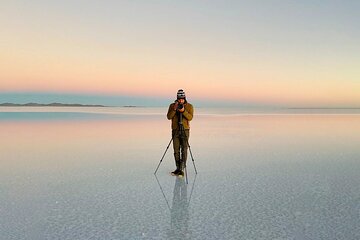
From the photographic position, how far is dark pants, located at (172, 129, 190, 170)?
29.6 feet

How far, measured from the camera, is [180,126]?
9.17 m

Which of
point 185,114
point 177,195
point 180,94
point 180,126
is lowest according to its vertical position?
point 177,195

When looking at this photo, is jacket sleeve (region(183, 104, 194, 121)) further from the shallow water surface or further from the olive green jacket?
the shallow water surface

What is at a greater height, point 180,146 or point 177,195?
point 180,146

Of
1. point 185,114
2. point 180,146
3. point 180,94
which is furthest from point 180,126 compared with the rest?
point 180,94

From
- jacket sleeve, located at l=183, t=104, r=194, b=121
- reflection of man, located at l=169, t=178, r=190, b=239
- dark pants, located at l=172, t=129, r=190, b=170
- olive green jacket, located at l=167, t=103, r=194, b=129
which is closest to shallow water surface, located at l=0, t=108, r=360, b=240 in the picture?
reflection of man, located at l=169, t=178, r=190, b=239

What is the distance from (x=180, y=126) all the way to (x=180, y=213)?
375 cm

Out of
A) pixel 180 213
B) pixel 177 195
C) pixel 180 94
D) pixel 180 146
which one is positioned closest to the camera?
pixel 180 213

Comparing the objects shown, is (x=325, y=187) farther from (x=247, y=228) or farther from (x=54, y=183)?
(x=54, y=183)

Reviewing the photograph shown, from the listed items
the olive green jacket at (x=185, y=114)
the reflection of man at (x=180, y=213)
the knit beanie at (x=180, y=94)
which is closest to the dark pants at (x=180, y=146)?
the olive green jacket at (x=185, y=114)

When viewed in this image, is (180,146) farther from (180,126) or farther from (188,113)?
(188,113)

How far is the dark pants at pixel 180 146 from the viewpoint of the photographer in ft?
29.6

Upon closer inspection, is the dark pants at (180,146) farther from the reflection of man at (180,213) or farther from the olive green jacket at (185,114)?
the reflection of man at (180,213)

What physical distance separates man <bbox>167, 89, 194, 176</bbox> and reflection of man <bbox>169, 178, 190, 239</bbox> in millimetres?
1338
